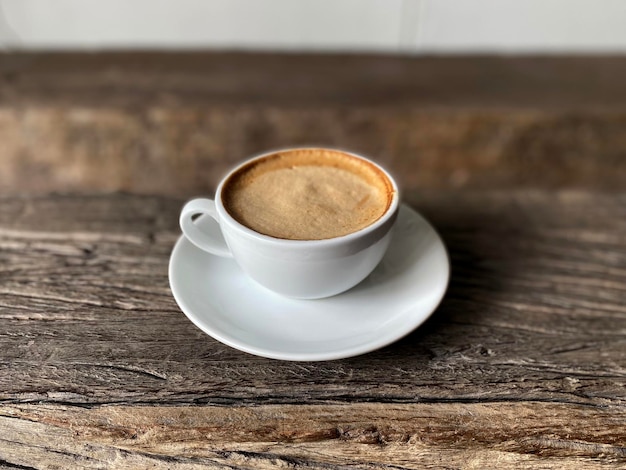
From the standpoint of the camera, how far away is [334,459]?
48 cm

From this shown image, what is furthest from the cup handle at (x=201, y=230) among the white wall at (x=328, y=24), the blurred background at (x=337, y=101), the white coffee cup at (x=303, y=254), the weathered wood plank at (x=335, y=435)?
the white wall at (x=328, y=24)

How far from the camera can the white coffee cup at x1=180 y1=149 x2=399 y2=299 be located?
485mm

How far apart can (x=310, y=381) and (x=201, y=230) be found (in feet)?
0.60

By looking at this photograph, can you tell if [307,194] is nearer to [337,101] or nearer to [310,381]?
[310,381]

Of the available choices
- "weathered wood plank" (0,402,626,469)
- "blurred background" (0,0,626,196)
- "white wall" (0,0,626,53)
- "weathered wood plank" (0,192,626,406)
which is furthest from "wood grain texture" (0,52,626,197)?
"weathered wood plank" (0,402,626,469)

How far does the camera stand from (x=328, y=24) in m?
1.35

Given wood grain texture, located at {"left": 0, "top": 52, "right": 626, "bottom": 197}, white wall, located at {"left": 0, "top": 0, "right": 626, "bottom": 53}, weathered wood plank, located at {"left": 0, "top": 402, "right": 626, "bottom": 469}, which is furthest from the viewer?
white wall, located at {"left": 0, "top": 0, "right": 626, "bottom": 53}

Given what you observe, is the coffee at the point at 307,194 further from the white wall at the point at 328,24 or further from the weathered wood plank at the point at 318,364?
the white wall at the point at 328,24

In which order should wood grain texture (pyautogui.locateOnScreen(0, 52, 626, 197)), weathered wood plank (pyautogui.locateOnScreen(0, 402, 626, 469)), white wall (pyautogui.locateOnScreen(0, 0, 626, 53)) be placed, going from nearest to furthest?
weathered wood plank (pyautogui.locateOnScreen(0, 402, 626, 469)), wood grain texture (pyautogui.locateOnScreen(0, 52, 626, 197)), white wall (pyautogui.locateOnScreen(0, 0, 626, 53))

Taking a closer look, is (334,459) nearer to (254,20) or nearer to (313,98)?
(313,98)

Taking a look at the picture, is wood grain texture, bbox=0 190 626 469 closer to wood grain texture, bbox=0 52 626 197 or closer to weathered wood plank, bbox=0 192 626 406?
weathered wood plank, bbox=0 192 626 406

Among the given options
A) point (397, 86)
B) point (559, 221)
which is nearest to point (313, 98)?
point (397, 86)

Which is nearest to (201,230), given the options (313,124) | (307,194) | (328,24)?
(307,194)

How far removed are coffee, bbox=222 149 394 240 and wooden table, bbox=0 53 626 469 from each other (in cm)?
11
